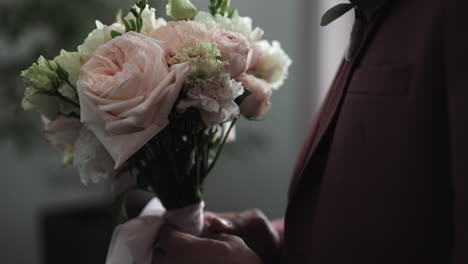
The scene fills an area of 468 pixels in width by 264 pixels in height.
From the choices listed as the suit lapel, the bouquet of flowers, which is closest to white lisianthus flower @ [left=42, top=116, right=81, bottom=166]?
the bouquet of flowers

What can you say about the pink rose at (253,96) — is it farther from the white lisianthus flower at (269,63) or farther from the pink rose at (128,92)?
the pink rose at (128,92)

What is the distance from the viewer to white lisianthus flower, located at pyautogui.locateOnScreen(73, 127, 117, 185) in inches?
24.7

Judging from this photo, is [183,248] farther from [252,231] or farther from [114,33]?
[114,33]

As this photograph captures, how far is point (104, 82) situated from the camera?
56 centimetres

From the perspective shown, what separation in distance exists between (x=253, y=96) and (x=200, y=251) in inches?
9.5

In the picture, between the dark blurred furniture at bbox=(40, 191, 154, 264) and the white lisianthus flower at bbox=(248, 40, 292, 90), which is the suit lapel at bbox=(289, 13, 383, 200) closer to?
the white lisianthus flower at bbox=(248, 40, 292, 90)

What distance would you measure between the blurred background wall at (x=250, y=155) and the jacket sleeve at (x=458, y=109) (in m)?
1.46

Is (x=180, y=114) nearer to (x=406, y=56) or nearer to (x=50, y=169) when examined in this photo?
(x=406, y=56)

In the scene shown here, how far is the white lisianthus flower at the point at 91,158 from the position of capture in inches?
24.7

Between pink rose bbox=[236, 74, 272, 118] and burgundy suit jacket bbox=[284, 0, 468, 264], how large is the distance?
0.11 m

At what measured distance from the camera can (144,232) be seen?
0.71m

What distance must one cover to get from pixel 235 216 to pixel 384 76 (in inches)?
14.5

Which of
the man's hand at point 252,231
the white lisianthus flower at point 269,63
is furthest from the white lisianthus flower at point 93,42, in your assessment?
the man's hand at point 252,231

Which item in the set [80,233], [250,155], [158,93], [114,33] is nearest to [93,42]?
[114,33]
